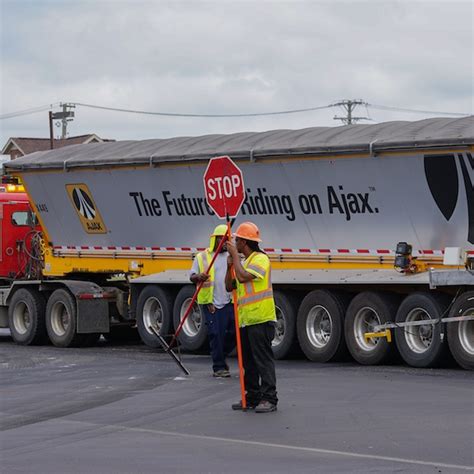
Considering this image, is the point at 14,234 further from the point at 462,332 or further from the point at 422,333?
the point at 462,332

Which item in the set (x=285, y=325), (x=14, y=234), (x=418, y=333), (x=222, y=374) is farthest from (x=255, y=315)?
(x=14, y=234)

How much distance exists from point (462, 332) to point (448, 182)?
1957mm

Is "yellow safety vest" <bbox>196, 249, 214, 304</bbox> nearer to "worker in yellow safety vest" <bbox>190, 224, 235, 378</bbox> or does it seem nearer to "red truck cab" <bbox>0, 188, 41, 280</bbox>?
"worker in yellow safety vest" <bbox>190, 224, 235, 378</bbox>

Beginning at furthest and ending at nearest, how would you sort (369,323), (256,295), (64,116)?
(64,116), (369,323), (256,295)

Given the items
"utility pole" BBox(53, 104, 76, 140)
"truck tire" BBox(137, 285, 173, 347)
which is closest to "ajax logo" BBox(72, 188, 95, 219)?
"truck tire" BBox(137, 285, 173, 347)

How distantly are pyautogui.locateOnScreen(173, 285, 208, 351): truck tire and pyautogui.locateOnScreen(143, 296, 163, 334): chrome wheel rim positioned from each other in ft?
2.27

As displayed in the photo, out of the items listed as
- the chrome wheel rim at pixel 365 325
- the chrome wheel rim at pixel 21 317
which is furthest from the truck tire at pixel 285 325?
the chrome wheel rim at pixel 21 317

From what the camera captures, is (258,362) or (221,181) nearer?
(258,362)

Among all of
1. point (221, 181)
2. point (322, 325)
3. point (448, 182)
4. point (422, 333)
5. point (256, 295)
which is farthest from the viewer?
point (322, 325)

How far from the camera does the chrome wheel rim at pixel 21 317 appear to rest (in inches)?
931

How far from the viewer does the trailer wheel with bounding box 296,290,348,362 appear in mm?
18547

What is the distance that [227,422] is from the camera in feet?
39.9

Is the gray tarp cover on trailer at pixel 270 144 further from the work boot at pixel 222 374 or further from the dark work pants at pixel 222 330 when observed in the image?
the work boot at pixel 222 374

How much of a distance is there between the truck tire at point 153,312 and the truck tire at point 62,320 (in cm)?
134
